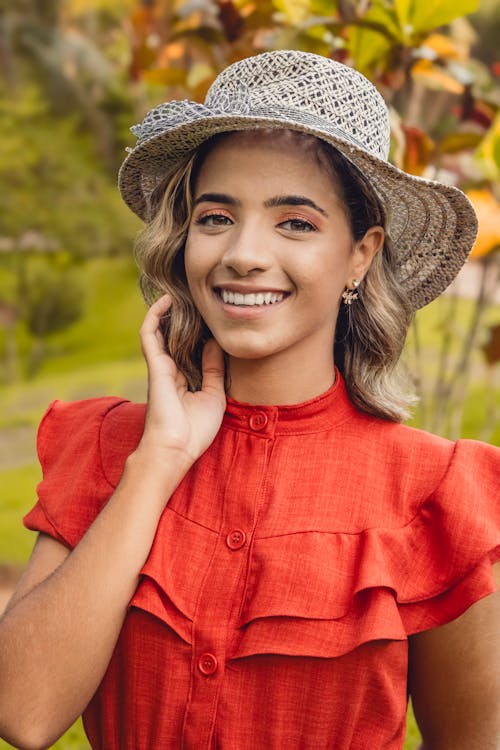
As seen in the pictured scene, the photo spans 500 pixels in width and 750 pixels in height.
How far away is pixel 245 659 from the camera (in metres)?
1.67

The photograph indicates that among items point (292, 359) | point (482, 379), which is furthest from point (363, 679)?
point (482, 379)

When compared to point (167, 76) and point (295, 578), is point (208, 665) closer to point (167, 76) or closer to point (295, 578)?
point (295, 578)

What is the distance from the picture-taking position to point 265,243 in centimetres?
170

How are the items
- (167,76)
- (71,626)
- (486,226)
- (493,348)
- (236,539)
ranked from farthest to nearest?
(493,348)
(486,226)
(167,76)
(236,539)
(71,626)

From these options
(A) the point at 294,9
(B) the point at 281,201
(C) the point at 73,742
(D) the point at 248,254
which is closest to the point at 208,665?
(D) the point at 248,254

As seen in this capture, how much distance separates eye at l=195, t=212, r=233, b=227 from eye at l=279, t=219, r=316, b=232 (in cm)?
11

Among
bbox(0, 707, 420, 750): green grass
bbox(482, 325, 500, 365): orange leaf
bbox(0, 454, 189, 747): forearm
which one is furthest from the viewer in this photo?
bbox(482, 325, 500, 365): orange leaf

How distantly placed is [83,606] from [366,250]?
83 centimetres

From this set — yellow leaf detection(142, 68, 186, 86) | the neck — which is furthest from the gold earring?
yellow leaf detection(142, 68, 186, 86)

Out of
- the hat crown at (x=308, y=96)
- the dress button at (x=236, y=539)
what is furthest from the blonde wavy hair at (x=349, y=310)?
the dress button at (x=236, y=539)

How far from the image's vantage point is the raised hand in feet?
5.88

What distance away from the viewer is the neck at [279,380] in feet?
6.07

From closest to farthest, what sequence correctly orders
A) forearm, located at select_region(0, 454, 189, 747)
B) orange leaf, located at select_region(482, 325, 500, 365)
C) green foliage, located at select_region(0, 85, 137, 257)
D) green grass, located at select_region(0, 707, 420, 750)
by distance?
1. forearm, located at select_region(0, 454, 189, 747)
2. green grass, located at select_region(0, 707, 420, 750)
3. orange leaf, located at select_region(482, 325, 500, 365)
4. green foliage, located at select_region(0, 85, 137, 257)

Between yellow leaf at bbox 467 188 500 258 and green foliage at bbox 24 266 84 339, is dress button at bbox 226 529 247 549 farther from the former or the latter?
green foliage at bbox 24 266 84 339
